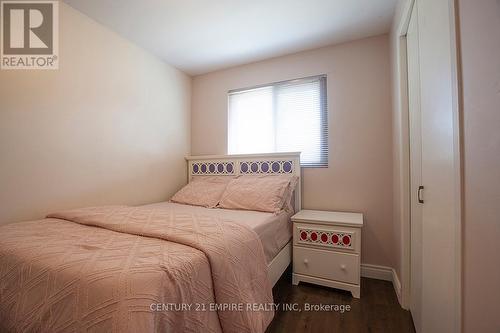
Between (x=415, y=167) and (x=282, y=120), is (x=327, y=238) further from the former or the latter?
(x=282, y=120)

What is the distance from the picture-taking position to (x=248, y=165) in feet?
8.29

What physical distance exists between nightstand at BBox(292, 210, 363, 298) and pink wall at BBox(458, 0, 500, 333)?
1.12 meters

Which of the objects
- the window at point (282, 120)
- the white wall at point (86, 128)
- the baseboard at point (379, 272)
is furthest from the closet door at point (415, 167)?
the white wall at point (86, 128)

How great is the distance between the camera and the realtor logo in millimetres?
1495

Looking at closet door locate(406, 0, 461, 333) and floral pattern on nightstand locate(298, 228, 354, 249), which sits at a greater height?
closet door locate(406, 0, 461, 333)

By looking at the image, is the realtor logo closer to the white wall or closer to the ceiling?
the white wall

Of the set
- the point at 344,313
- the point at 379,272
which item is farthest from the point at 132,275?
the point at 379,272

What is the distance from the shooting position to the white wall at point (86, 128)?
148cm

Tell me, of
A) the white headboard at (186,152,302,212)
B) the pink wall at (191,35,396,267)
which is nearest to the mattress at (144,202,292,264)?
the white headboard at (186,152,302,212)

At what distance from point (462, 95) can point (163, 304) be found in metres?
1.13

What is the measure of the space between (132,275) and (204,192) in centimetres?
166

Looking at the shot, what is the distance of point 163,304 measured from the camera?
68cm

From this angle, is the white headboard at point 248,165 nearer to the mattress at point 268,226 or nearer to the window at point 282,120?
the window at point 282,120

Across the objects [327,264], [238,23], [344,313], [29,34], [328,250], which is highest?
[238,23]
